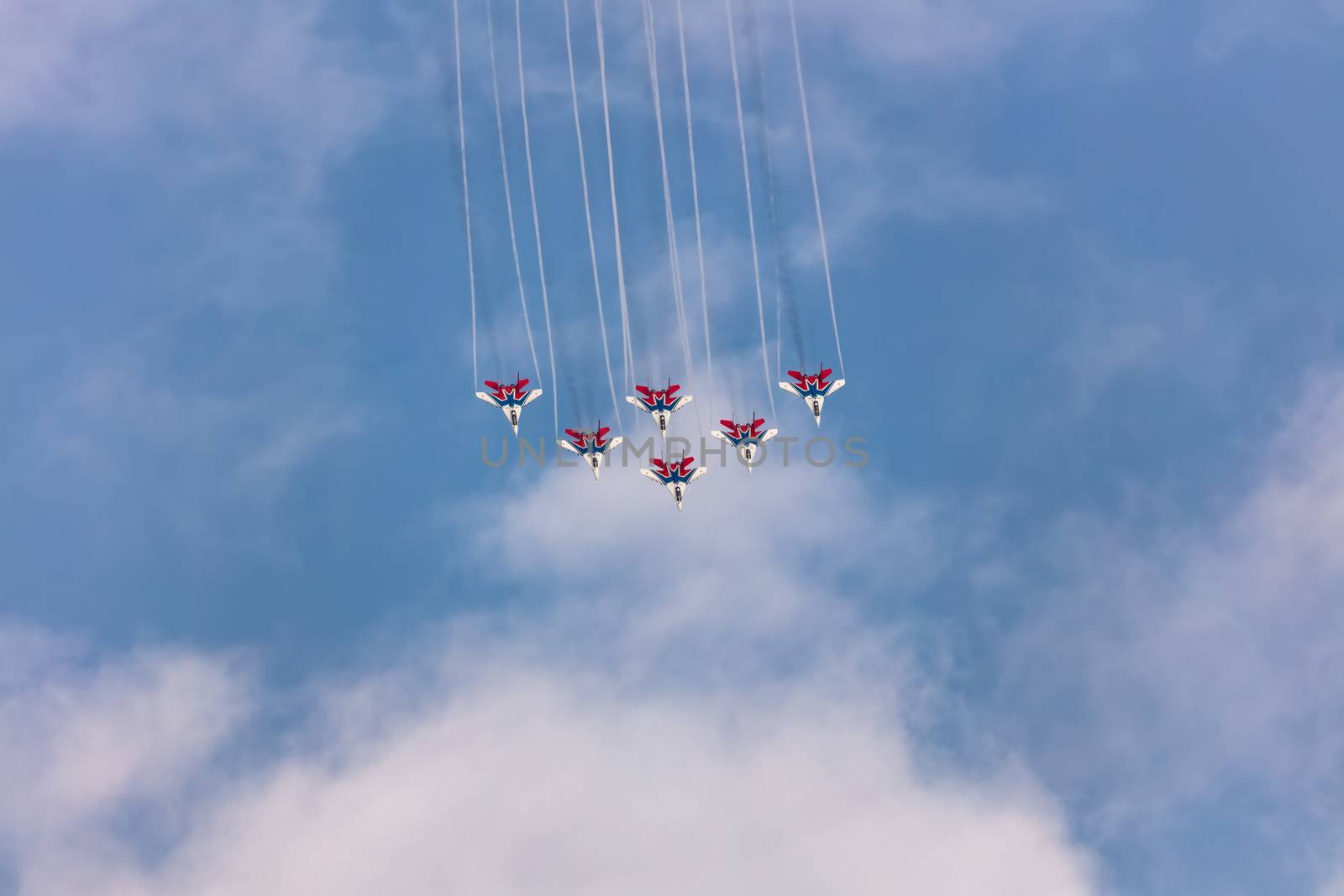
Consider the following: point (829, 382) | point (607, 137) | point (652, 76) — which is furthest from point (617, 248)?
point (829, 382)

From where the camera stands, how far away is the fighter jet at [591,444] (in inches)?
1780

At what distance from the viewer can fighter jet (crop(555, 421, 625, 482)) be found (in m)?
45.2

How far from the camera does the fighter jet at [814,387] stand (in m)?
47.1

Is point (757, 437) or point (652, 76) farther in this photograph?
point (652, 76)

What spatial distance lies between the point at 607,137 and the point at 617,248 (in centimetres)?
523

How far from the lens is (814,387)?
47.1m

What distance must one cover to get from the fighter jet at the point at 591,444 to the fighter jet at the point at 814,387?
28.5ft

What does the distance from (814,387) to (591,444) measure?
1047 centimetres

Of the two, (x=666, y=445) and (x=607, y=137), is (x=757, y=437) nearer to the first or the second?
(x=666, y=445)

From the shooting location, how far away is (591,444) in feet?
148

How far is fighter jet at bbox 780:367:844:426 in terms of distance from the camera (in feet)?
155

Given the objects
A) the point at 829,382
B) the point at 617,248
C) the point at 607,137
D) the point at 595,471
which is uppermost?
the point at 607,137

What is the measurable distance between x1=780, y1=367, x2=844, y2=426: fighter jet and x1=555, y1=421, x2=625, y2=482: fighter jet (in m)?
8.67

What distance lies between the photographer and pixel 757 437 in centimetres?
4516
